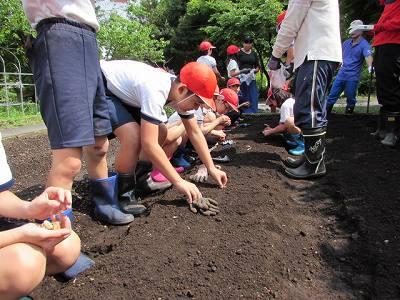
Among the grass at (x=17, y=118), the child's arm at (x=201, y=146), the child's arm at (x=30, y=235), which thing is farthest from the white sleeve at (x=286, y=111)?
the grass at (x=17, y=118)

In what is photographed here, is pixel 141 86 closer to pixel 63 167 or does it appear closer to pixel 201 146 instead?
pixel 201 146

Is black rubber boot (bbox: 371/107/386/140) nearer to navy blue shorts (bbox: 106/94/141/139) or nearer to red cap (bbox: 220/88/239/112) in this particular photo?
red cap (bbox: 220/88/239/112)

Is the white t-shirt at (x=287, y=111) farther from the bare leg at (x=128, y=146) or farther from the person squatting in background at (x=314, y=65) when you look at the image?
the bare leg at (x=128, y=146)

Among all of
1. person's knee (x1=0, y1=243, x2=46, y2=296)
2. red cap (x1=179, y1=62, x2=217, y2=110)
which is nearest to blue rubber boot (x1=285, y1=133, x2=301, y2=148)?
red cap (x1=179, y1=62, x2=217, y2=110)

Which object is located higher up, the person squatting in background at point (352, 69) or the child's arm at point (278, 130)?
the person squatting in background at point (352, 69)

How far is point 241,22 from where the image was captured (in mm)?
15469

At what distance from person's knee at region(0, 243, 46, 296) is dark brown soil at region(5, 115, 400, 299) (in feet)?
1.16

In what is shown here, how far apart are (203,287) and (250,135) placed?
3749 mm

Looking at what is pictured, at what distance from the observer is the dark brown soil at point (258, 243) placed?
1796 millimetres

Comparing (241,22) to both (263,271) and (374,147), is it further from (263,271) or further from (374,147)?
(263,271)

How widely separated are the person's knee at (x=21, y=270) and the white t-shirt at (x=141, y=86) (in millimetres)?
1174

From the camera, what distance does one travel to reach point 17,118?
28.5 ft

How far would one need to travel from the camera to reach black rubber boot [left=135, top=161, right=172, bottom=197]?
120 inches

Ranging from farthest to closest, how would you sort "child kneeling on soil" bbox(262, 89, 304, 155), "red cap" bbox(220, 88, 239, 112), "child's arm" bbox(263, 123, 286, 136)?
"red cap" bbox(220, 88, 239, 112)
"child's arm" bbox(263, 123, 286, 136)
"child kneeling on soil" bbox(262, 89, 304, 155)
